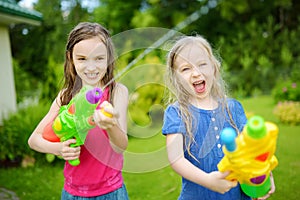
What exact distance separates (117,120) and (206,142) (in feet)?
1.44

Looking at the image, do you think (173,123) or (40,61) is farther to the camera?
(40,61)

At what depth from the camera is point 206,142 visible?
1.76 m

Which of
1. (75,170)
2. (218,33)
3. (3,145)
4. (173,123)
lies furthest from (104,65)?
(218,33)

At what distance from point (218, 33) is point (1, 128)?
14.7m

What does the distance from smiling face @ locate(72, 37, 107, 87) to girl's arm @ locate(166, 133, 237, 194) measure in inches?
16.7

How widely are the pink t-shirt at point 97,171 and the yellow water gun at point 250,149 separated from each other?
0.64 m

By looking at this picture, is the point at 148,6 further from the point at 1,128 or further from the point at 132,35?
the point at 132,35

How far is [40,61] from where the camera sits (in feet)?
67.5

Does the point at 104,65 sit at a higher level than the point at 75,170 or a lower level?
higher

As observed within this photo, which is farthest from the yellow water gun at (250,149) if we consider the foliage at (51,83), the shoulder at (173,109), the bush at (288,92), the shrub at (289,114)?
the bush at (288,92)

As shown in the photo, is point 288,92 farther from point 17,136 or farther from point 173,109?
point 173,109

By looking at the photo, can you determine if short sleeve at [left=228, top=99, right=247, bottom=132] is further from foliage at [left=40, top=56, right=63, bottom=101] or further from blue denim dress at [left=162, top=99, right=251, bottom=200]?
foliage at [left=40, top=56, right=63, bottom=101]

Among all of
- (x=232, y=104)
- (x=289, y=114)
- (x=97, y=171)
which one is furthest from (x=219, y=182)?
(x=289, y=114)

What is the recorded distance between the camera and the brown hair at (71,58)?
1.79 metres
